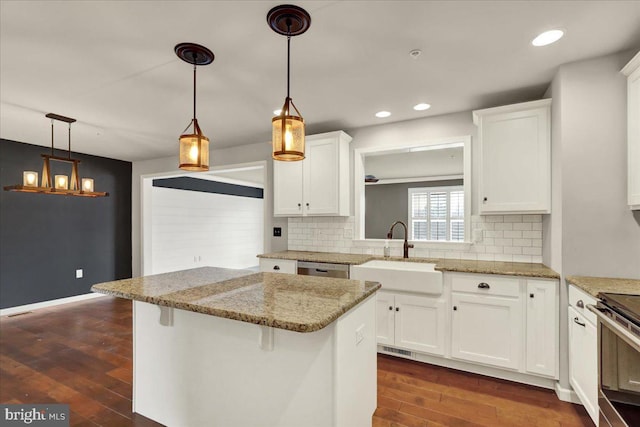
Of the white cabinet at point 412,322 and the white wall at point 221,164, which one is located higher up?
the white wall at point 221,164

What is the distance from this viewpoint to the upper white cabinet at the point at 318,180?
3.52 metres

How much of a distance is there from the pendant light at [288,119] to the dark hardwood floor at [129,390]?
1.78m

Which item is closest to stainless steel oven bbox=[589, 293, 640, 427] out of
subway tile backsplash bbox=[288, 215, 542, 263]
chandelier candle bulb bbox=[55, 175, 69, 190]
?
subway tile backsplash bbox=[288, 215, 542, 263]

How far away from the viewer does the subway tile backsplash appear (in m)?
2.88

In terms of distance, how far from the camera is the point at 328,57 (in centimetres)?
218

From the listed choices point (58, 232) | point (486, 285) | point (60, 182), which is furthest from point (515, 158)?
point (58, 232)

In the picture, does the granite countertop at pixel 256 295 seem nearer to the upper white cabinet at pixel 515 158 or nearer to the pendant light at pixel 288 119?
the pendant light at pixel 288 119

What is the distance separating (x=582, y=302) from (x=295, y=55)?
244cm

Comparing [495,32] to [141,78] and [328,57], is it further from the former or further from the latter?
[141,78]

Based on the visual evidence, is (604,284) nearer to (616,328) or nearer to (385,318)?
(616,328)

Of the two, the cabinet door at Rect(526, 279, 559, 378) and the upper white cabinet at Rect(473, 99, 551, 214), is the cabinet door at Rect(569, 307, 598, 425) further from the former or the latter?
the upper white cabinet at Rect(473, 99, 551, 214)

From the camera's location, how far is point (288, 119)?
1.56 m

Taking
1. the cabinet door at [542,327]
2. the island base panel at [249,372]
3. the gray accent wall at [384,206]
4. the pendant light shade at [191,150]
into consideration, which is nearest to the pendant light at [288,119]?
the pendant light shade at [191,150]

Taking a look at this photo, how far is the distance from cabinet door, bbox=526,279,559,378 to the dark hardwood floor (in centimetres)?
22
